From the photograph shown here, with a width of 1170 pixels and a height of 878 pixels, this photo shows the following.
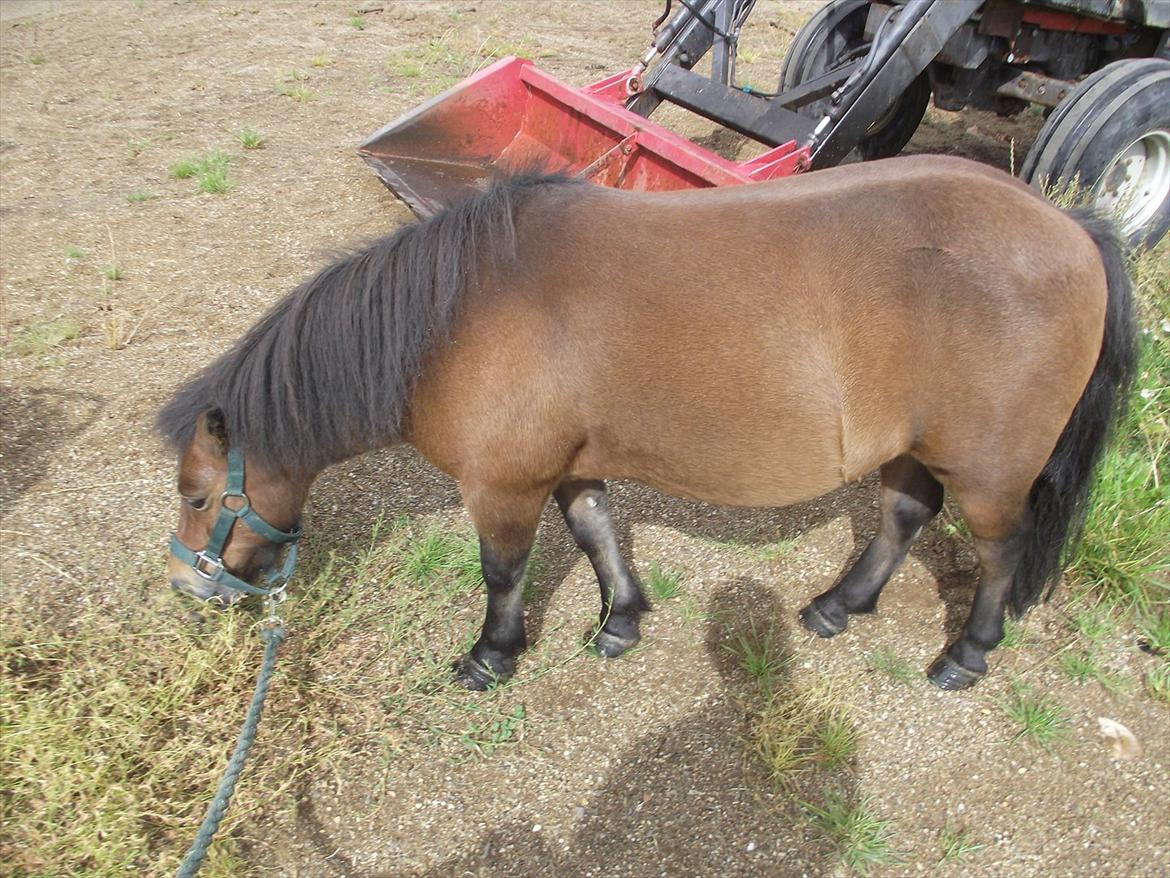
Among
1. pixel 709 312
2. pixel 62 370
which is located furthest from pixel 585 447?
pixel 62 370

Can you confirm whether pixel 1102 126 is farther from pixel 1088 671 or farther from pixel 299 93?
pixel 299 93

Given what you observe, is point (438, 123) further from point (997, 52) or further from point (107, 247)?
point (997, 52)

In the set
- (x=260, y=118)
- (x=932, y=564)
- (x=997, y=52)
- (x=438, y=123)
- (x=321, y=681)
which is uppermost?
(x=997, y=52)

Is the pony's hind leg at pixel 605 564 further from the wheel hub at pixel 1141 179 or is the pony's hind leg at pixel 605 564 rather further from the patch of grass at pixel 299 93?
the patch of grass at pixel 299 93

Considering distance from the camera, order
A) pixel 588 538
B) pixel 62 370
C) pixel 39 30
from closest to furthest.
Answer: pixel 588 538
pixel 62 370
pixel 39 30

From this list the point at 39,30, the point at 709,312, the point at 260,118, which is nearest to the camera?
the point at 709,312

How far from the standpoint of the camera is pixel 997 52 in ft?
17.3

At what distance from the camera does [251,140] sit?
6.64 m

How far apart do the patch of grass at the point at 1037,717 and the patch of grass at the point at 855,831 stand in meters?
0.67

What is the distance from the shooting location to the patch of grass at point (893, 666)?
2.99 meters

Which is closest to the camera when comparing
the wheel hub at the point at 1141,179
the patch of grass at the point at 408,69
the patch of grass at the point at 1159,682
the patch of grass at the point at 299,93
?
the patch of grass at the point at 1159,682

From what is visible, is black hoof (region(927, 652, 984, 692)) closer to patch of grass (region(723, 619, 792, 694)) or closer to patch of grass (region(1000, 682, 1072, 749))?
patch of grass (region(1000, 682, 1072, 749))

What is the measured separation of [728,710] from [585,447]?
113cm

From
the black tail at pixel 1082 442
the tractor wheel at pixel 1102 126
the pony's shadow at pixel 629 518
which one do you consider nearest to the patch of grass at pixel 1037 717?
the black tail at pixel 1082 442
